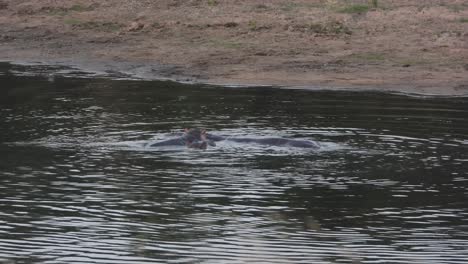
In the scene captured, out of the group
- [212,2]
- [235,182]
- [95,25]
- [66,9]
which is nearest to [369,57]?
[212,2]

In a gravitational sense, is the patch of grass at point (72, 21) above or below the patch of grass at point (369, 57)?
above

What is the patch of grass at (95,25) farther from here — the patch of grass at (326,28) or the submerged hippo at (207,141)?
the submerged hippo at (207,141)

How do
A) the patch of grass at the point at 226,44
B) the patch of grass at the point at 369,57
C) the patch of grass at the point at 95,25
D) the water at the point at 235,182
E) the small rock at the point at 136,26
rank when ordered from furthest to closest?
the patch of grass at the point at 95,25, the small rock at the point at 136,26, the patch of grass at the point at 226,44, the patch of grass at the point at 369,57, the water at the point at 235,182

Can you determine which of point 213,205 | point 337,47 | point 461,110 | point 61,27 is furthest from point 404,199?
point 61,27

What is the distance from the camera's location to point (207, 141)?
14.7 meters

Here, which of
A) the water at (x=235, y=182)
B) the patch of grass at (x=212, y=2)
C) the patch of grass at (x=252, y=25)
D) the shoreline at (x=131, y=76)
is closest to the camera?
the water at (x=235, y=182)

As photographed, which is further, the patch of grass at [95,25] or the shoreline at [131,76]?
the patch of grass at [95,25]

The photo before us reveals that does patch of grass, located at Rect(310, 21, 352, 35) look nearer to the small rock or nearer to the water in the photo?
the small rock

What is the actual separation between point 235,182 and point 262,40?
1215 cm

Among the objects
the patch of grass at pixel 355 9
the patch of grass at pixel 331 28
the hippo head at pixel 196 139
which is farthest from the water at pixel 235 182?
the patch of grass at pixel 355 9

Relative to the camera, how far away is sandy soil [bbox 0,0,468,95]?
856 inches

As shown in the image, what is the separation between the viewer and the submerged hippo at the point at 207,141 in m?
14.5

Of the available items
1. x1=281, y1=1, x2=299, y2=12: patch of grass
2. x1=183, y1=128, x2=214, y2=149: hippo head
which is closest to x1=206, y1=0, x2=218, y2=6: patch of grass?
x1=281, y1=1, x2=299, y2=12: patch of grass

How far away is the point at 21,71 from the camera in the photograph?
918 inches
